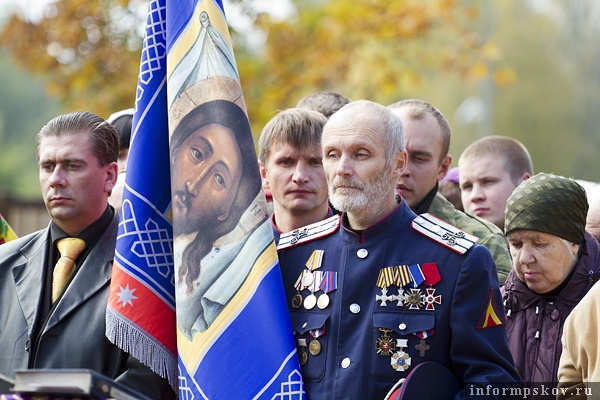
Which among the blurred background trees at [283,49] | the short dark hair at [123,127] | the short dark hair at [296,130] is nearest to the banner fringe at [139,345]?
the short dark hair at [296,130]

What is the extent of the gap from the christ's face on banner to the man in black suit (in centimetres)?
70

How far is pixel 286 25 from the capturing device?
12531 mm

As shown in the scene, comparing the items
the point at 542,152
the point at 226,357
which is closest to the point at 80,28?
the point at 226,357

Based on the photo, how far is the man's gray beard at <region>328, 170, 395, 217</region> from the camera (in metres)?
4.09

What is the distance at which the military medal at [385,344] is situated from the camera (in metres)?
3.93

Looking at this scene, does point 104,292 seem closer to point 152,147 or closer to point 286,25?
point 152,147

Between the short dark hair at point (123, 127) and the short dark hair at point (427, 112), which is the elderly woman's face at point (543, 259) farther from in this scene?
the short dark hair at point (123, 127)

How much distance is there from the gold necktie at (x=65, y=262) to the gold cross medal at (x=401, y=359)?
164cm

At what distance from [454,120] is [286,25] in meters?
17.4

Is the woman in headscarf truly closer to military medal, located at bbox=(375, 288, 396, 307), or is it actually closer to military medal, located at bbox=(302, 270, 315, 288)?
military medal, located at bbox=(375, 288, 396, 307)

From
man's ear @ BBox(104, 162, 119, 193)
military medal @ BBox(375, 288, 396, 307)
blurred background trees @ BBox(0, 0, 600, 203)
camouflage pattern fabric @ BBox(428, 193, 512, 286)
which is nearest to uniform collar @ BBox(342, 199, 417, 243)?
military medal @ BBox(375, 288, 396, 307)

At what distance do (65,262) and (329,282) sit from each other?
52.1 inches

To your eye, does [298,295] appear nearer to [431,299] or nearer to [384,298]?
[384,298]

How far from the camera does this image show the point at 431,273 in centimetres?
399
